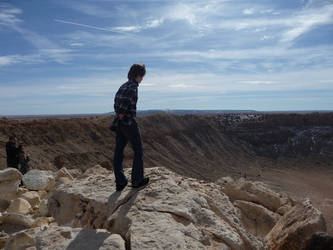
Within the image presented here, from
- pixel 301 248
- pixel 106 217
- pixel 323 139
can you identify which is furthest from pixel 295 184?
pixel 106 217

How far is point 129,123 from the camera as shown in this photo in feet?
14.8

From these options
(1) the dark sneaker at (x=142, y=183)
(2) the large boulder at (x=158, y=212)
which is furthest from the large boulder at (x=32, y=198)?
(1) the dark sneaker at (x=142, y=183)

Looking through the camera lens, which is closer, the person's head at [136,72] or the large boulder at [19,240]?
the large boulder at [19,240]

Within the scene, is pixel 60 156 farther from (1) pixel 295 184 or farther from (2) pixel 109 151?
(1) pixel 295 184

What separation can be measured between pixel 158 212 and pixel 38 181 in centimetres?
493

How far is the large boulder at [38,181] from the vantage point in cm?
795

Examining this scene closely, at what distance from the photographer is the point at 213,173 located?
29.6 metres

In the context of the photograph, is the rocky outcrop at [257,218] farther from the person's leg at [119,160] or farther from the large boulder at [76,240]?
the large boulder at [76,240]

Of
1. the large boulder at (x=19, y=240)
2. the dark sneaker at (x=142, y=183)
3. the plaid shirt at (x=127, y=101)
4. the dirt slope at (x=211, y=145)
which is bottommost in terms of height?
the dirt slope at (x=211, y=145)

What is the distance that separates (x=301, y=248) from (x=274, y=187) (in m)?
21.4

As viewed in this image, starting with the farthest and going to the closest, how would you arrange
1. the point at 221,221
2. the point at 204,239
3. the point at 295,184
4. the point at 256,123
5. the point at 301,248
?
the point at 256,123
the point at 295,184
the point at 301,248
the point at 221,221
the point at 204,239

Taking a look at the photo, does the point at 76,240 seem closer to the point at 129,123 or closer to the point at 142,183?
the point at 142,183

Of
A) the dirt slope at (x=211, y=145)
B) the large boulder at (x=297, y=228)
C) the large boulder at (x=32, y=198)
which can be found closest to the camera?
the large boulder at (x=297, y=228)

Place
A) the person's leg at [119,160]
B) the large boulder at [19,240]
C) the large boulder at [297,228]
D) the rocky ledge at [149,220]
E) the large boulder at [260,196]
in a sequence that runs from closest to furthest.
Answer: the rocky ledge at [149,220]
the large boulder at [19,240]
the person's leg at [119,160]
the large boulder at [297,228]
the large boulder at [260,196]
